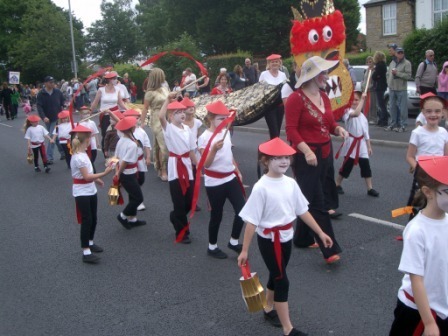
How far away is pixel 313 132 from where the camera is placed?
5.44 metres

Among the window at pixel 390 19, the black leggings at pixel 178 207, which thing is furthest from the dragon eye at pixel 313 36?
the window at pixel 390 19

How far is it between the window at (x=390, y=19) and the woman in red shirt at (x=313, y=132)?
27.4 meters

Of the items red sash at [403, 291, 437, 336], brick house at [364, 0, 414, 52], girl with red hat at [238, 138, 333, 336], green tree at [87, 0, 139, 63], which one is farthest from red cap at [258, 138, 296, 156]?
green tree at [87, 0, 139, 63]

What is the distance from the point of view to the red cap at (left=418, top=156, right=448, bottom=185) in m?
2.61

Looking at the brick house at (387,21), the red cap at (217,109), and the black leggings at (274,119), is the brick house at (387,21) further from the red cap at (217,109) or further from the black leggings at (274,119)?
the red cap at (217,109)

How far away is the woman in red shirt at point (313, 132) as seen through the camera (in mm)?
5273

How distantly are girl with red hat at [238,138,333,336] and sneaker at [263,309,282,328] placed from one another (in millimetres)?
→ 223

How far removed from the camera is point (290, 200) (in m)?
4.01

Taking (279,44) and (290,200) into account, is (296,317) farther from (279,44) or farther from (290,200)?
(279,44)

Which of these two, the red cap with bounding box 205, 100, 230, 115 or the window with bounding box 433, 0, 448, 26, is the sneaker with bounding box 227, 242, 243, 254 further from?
the window with bounding box 433, 0, 448, 26

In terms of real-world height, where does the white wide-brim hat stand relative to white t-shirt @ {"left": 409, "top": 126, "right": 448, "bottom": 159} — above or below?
above

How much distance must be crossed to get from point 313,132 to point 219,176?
1.07 m

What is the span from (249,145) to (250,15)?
2535 cm

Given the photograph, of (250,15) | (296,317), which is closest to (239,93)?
(296,317)
